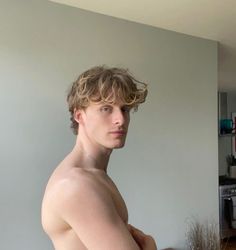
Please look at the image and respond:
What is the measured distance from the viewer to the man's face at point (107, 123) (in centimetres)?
83

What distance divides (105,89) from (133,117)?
1.73 metres

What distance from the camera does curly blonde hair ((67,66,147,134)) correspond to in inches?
32.4

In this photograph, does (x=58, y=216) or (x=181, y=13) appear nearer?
(x=58, y=216)

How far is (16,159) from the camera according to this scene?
6.62ft

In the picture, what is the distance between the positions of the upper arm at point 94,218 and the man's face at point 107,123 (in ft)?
0.49

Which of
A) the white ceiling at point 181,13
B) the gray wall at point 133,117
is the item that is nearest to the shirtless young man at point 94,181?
the gray wall at point 133,117

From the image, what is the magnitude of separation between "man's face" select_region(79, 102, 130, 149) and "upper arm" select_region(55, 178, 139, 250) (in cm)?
15

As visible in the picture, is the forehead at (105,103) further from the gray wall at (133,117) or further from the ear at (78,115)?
the gray wall at (133,117)

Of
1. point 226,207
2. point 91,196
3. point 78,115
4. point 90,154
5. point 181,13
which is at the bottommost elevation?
point 226,207

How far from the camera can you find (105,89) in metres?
0.82

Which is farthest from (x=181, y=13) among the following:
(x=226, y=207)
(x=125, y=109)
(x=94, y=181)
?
(x=226, y=207)

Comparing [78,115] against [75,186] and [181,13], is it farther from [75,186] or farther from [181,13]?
[181,13]

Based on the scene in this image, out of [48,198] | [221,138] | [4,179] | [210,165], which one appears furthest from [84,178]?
[221,138]

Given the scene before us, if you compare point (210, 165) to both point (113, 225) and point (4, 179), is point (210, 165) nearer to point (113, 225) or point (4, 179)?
point (4, 179)
